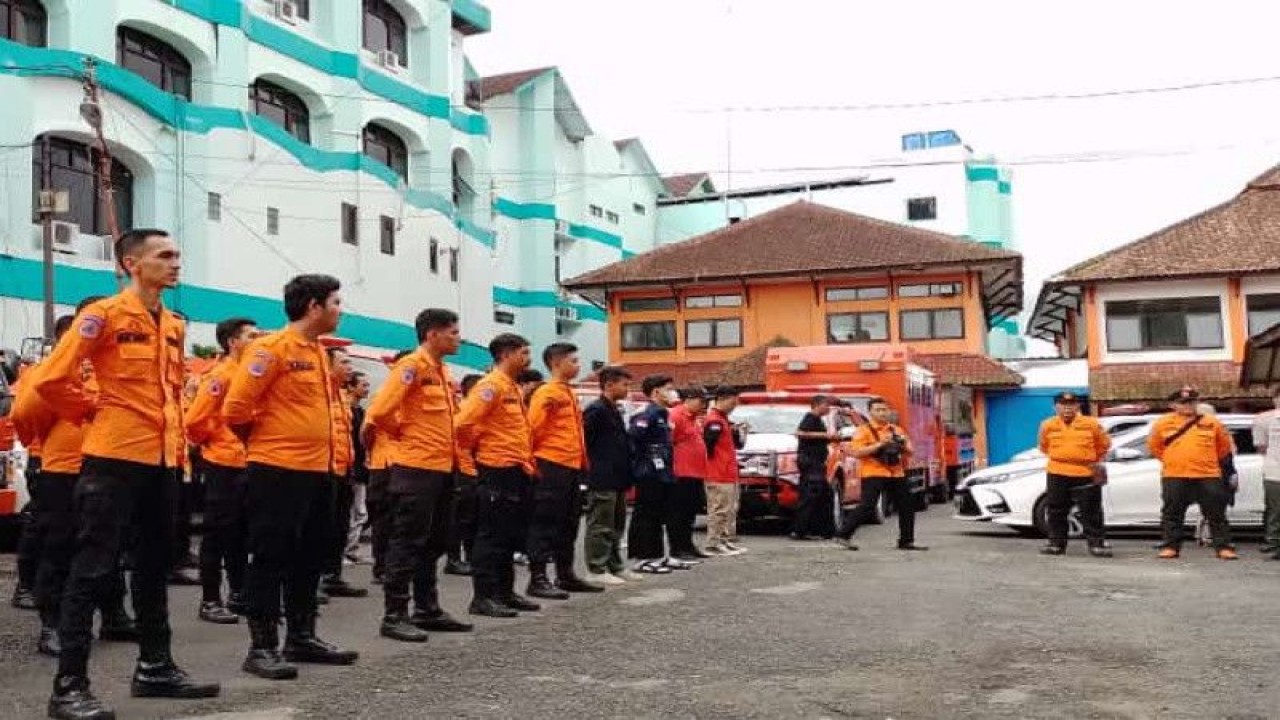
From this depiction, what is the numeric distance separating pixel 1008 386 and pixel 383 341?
58.6 feet

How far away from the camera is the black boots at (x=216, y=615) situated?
307 inches

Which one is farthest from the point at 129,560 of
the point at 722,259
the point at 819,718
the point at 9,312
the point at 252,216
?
the point at 722,259

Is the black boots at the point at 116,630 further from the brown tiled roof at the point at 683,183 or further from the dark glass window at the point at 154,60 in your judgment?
the brown tiled roof at the point at 683,183

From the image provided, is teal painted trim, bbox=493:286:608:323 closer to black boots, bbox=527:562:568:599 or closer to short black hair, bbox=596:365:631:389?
short black hair, bbox=596:365:631:389

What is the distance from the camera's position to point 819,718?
5156 millimetres

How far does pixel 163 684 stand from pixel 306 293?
1.93 metres

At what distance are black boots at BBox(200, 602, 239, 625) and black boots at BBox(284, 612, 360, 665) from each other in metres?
1.61

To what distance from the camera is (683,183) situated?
2398 inches

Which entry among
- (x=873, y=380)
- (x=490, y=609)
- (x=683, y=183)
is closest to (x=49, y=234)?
(x=873, y=380)

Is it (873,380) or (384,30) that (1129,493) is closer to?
(873,380)

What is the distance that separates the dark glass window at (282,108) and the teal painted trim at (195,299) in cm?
458

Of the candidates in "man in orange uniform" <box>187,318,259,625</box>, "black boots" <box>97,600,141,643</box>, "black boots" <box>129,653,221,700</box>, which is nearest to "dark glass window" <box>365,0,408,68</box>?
"man in orange uniform" <box>187,318,259,625</box>

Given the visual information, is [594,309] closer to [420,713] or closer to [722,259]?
[722,259]

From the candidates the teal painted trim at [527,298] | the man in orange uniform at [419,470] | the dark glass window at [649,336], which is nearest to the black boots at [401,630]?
the man in orange uniform at [419,470]
